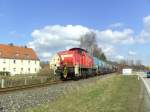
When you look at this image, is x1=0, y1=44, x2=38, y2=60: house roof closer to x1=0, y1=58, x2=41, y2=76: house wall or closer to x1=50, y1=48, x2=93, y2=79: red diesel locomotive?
x1=0, y1=58, x2=41, y2=76: house wall

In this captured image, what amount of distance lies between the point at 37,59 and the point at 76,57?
7723cm

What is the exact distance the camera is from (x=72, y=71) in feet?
114

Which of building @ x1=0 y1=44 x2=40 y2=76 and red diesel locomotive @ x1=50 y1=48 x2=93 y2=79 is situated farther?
building @ x1=0 y1=44 x2=40 y2=76

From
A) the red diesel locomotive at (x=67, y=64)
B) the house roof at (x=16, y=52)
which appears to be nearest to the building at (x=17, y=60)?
the house roof at (x=16, y=52)

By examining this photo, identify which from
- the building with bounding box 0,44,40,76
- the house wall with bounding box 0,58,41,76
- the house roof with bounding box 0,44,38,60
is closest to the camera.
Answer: the house wall with bounding box 0,58,41,76

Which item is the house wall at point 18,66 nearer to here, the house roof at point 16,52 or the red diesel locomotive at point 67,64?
the house roof at point 16,52

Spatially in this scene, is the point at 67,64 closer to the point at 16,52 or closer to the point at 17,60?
the point at 17,60

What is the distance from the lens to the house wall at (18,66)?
317 feet

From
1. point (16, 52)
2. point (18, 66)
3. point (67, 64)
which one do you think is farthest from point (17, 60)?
point (67, 64)

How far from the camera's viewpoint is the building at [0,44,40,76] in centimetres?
9712

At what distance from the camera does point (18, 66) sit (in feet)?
336

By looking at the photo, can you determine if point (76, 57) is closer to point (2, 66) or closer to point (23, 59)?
point (2, 66)

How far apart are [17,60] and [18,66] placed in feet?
7.48

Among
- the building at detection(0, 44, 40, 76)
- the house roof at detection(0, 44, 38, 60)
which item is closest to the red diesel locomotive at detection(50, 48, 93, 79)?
the building at detection(0, 44, 40, 76)
